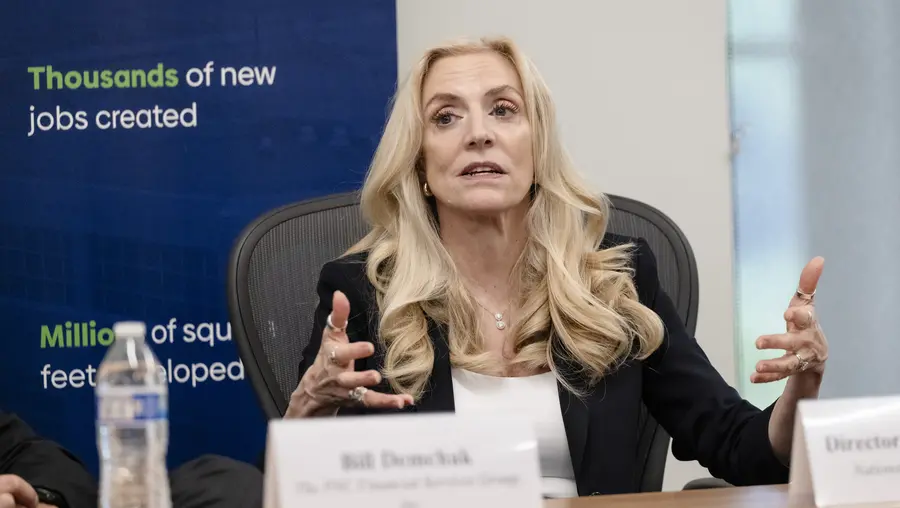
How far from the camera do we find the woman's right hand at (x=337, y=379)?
5.13 feet

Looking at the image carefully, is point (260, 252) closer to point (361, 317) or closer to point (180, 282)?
point (361, 317)

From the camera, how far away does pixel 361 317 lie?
2197 millimetres

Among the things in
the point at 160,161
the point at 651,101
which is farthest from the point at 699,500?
the point at 651,101

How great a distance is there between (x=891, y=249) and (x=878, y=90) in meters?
0.50

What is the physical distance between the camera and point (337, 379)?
1.59 metres

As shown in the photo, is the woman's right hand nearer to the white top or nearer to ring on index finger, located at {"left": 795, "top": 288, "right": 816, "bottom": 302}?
the white top

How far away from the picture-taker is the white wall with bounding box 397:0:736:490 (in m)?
3.37

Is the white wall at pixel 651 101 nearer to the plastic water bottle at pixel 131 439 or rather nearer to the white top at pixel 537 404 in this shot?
the white top at pixel 537 404

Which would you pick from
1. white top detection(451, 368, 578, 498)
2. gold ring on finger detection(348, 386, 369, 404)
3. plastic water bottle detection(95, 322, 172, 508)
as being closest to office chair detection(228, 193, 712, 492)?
white top detection(451, 368, 578, 498)

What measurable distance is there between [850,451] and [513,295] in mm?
1114

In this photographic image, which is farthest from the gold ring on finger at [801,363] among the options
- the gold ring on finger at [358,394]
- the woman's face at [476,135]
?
the woman's face at [476,135]

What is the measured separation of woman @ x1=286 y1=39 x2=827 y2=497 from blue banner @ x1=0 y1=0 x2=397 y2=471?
512mm

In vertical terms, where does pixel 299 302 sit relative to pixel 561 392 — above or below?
above

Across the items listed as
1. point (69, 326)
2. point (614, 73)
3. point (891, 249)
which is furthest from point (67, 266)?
point (891, 249)
